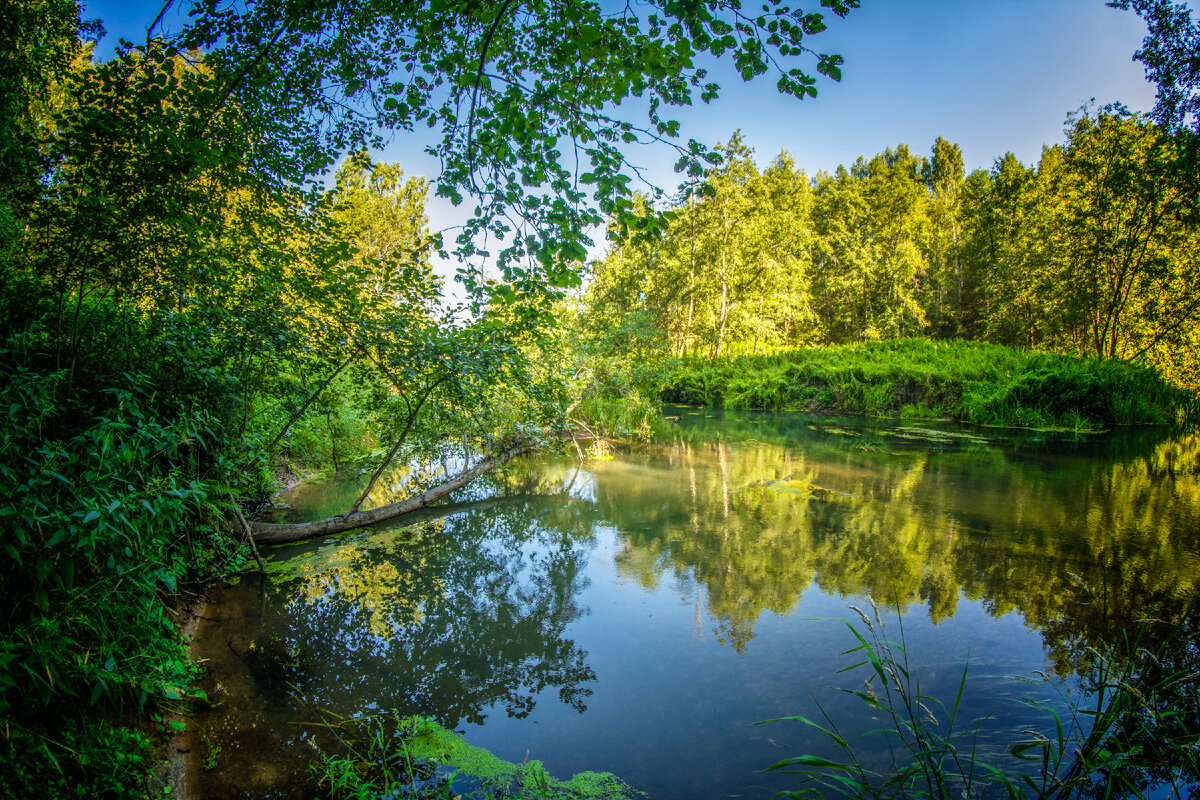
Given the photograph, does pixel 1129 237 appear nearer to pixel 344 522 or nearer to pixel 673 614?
pixel 673 614

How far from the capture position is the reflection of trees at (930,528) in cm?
367

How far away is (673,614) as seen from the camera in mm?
3572

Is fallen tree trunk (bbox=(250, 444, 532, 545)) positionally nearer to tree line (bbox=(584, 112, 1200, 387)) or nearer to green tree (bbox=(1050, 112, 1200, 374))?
tree line (bbox=(584, 112, 1200, 387))

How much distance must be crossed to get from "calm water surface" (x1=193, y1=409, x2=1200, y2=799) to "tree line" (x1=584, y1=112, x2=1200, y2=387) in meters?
2.70

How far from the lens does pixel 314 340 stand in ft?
13.4

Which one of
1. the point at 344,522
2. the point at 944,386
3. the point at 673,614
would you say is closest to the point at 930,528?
the point at 673,614

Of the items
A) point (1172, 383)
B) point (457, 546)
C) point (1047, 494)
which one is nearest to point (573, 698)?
point (457, 546)

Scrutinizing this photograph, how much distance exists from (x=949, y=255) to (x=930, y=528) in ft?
107

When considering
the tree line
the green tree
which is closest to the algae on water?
the tree line

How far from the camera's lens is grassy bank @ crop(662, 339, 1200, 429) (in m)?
12.8

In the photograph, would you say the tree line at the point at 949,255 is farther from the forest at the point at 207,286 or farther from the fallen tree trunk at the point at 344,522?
the fallen tree trunk at the point at 344,522

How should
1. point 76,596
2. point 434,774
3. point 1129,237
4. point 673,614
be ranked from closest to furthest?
1. point 76,596
2. point 434,774
3. point 673,614
4. point 1129,237

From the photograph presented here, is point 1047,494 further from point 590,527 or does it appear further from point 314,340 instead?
point 314,340

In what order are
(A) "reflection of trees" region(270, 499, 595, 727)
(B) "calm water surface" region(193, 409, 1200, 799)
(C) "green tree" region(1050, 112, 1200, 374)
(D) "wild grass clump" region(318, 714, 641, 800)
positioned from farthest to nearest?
(C) "green tree" region(1050, 112, 1200, 374) < (A) "reflection of trees" region(270, 499, 595, 727) < (B) "calm water surface" region(193, 409, 1200, 799) < (D) "wild grass clump" region(318, 714, 641, 800)
